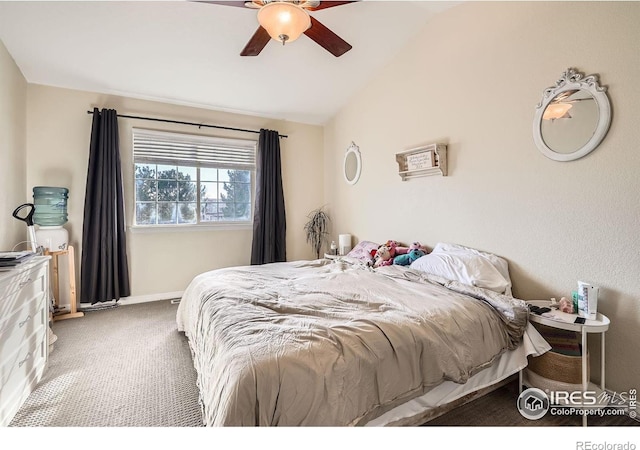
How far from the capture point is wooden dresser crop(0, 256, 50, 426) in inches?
60.2

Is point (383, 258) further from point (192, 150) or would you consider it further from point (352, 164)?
point (192, 150)

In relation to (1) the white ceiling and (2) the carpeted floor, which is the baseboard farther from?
(1) the white ceiling

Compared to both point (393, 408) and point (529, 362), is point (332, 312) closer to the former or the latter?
point (393, 408)

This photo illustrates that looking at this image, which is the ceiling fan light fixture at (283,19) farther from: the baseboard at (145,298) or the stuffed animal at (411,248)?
the baseboard at (145,298)

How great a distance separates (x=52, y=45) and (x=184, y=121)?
1369 mm

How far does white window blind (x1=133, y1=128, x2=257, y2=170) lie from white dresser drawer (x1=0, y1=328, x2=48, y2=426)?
7.60ft

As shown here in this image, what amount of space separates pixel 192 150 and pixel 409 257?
3.08m

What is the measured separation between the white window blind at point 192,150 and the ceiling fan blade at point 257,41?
6.38 ft

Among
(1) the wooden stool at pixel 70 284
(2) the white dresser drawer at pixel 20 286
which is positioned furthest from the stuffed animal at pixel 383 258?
(1) the wooden stool at pixel 70 284

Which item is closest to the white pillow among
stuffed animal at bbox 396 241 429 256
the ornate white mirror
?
stuffed animal at bbox 396 241 429 256

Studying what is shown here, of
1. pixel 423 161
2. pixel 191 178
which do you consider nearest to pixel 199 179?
pixel 191 178

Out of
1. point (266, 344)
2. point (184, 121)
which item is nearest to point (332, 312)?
point (266, 344)

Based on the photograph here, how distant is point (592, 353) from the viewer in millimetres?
1882

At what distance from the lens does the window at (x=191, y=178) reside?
3699 millimetres
